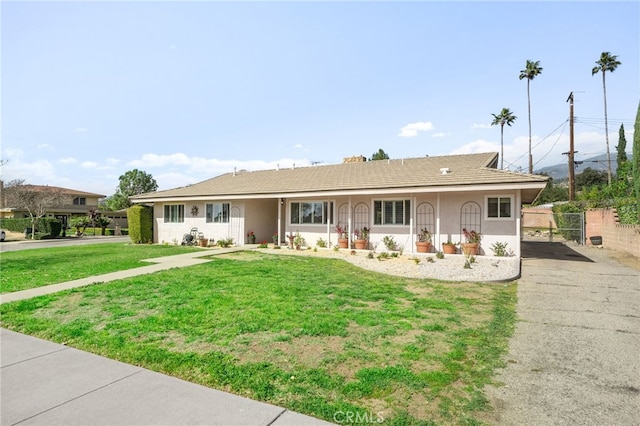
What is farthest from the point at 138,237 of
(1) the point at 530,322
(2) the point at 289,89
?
(1) the point at 530,322

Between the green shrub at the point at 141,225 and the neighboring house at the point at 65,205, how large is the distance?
1070 inches

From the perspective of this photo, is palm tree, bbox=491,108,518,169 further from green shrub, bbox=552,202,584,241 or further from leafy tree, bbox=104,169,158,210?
leafy tree, bbox=104,169,158,210

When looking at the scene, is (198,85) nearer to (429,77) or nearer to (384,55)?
(384,55)

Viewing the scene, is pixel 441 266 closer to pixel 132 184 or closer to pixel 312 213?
pixel 312 213

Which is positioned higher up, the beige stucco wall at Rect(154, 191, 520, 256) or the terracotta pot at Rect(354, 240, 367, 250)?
the beige stucco wall at Rect(154, 191, 520, 256)

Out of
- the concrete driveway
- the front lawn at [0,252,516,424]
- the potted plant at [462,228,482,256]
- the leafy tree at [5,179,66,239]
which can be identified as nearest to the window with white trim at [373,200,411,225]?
the potted plant at [462,228,482,256]

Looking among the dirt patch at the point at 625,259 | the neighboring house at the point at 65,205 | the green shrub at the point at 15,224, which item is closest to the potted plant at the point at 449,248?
the dirt patch at the point at 625,259

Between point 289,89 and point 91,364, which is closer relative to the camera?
point 91,364

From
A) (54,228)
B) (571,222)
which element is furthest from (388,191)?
(54,228)

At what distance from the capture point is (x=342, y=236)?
16.8 metres

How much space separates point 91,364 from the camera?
4.05m

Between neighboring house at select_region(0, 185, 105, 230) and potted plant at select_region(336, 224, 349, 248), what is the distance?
4170cm

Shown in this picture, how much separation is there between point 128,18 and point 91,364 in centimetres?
1029

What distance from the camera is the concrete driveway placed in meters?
2.99
